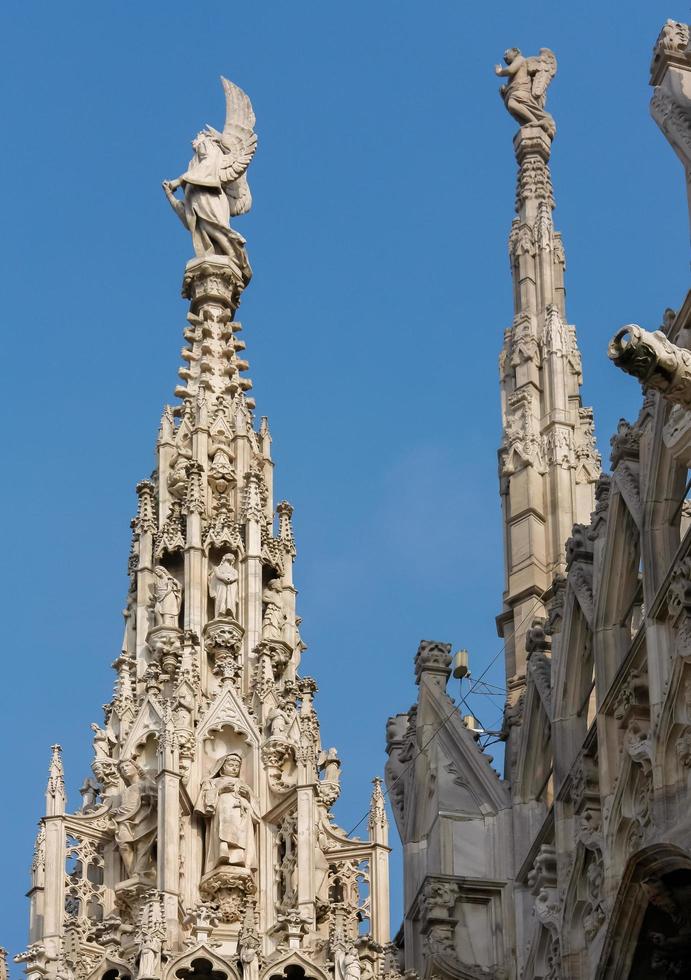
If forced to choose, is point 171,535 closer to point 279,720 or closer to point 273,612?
point 273,612

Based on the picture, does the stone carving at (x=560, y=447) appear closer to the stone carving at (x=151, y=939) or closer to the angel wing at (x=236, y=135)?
the stone carving at (x=151, y=939)

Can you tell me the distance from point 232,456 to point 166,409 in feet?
4.45

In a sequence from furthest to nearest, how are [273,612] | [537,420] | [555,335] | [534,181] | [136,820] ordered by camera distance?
[534,181], [273,612], [555,335], [537,420], [136,820]

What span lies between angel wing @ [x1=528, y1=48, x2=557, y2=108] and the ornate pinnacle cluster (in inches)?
242

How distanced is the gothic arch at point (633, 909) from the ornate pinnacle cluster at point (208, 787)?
7.88m

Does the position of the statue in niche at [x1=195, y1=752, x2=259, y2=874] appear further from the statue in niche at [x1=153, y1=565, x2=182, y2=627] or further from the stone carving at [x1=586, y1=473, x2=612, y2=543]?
the stone carving at [x1=586, y1=473, x2=612, y2=543]

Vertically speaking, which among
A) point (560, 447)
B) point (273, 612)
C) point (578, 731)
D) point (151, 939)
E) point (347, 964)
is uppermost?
point (560, 447)

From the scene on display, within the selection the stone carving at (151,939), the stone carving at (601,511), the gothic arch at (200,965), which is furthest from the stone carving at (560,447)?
the stone carving at (601,511)

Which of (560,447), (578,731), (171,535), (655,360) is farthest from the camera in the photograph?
(171,535)

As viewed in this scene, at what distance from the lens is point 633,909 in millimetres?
28531

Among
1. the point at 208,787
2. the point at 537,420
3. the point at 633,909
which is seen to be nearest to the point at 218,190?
the point at 537,420

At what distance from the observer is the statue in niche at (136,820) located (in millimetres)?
39094

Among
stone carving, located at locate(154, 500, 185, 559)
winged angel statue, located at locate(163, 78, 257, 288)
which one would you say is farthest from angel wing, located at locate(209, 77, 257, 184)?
stone carving, located at locate(154, 500, 185, 559)

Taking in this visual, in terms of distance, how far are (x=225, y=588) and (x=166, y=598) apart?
78 cm
